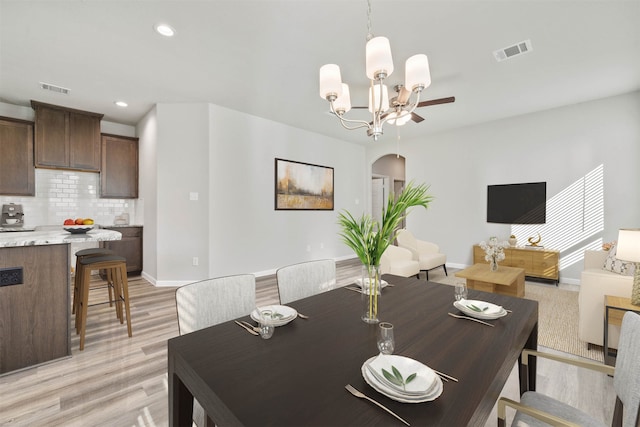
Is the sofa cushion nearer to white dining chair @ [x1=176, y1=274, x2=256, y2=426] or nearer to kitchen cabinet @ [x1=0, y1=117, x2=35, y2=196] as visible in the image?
Result: white dining chair @ [x1=176, y1=274, x2=256, y2=426]

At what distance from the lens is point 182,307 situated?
1.33 m

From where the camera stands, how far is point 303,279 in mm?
1838

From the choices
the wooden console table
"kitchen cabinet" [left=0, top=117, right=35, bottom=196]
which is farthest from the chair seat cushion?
"kitchen cabinet" [left=0, top=117, right=35, bottom=196]

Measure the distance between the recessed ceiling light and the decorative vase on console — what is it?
2511 mm

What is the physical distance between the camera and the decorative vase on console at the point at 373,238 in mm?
1204

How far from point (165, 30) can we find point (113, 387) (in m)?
2.87

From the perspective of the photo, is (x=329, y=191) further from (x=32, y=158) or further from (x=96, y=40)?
(x=32, y=158)

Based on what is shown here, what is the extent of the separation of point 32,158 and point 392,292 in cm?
542

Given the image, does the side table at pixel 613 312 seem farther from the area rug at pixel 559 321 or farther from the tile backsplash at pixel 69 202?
the tile backsplash at pixel 69 202

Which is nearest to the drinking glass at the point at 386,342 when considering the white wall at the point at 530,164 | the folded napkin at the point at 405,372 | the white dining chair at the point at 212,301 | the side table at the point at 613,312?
the folded napkin at the point at 405,372

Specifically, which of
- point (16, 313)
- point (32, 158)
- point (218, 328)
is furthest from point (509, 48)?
point (32, 158)

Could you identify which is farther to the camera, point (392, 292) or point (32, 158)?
point (32, 158)

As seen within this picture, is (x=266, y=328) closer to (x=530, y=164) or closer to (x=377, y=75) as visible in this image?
(x=377, y=75)

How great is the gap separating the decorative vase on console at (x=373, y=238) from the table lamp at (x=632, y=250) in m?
1.82
